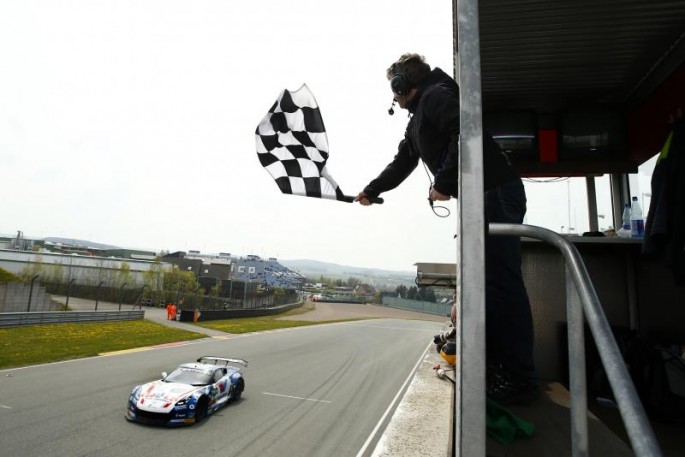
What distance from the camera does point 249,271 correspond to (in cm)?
11862

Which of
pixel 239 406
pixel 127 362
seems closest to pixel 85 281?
pixel 127 362

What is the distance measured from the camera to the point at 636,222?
271 cm

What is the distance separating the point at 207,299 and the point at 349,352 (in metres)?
26.7

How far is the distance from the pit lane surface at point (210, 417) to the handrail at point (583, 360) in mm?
12022

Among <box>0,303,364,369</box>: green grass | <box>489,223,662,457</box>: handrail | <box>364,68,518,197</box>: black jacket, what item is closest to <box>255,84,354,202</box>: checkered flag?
<box>364,68,518,197</box>: black jacket

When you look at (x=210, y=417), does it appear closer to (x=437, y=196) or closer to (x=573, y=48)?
(x=437, y=196)

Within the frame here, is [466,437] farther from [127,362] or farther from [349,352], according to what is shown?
[349,352]

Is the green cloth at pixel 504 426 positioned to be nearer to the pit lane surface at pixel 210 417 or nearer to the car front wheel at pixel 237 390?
the pit lane surface at pixel 210 417

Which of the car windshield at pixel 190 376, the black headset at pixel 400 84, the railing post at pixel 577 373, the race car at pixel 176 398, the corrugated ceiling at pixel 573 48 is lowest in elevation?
the race car at pixel 176 398

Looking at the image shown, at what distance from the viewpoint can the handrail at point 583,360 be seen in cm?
56

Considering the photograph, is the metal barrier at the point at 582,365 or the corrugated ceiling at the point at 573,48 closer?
the metal barrier at the point at 582,365

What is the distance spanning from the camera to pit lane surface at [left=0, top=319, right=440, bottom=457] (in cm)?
1091

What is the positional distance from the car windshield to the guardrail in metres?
18.0

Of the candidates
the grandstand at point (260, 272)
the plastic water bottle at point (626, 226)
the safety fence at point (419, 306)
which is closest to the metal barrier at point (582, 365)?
the plastic water bottle at point (626, 226)
